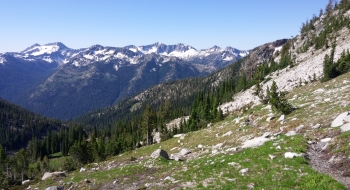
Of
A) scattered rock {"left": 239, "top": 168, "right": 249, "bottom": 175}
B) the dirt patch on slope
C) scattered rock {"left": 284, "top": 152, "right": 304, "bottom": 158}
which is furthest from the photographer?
scattered rock {"left": 284, "top": 152, "right": 304, "bottom": 158}

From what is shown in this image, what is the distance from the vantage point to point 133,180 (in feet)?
88.1

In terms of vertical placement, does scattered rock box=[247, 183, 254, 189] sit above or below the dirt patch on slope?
below

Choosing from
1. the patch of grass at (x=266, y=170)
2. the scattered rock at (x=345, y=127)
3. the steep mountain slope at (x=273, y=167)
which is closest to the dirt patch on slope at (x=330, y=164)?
the steep mountain slope at (x=273, y=167)

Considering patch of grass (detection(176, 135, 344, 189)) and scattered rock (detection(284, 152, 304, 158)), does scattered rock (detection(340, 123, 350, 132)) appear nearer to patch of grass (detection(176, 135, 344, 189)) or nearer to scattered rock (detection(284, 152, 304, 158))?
patch of grass (detection(176, 135, 344, 189))

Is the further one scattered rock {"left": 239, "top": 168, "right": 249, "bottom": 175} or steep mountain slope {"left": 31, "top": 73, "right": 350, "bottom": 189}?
scattered rock {"left": 239, "top": 168, "right": 249, "bottom": 175}

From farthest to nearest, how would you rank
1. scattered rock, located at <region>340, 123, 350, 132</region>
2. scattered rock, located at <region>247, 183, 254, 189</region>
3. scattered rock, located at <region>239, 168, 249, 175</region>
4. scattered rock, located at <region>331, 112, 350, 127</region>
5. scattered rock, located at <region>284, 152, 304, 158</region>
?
scattered rock, located at <region>331, 112, 350, 127</region>, scattered rock, located at <region>340, 123, 350, 132</region>, scattered rock, located at <region>284, 152, 304, 158</region>, scattered rock, located at <region>239, 168, 249, 175</region>, scattered rock, located at <region>247, 183, 254, 189</region>

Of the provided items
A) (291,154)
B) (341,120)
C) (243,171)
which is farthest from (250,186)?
(341,120)

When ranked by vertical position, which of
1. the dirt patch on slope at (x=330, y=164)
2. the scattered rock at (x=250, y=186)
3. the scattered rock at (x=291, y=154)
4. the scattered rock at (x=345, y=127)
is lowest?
the scattered rock at (x=250, y=186)

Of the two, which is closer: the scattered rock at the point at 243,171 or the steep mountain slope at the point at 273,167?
the steep mountain slope at the point at 273,167

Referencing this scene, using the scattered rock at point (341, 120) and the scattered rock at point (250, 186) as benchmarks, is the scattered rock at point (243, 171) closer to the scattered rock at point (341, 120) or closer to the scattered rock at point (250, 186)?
the scattered rock at point (250, 186)

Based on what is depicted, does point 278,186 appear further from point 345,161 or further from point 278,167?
point 345,161

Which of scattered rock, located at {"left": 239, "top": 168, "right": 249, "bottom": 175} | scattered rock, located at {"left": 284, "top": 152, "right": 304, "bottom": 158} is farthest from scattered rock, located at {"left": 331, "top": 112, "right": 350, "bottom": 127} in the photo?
scattered rock, located at {"left": 239, "top": 168, "right": 249, "bottom": 175}

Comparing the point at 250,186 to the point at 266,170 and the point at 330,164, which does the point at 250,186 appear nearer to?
the point at 266,170

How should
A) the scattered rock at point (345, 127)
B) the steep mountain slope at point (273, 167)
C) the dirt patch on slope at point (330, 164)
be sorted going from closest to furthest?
1. the dirt patch on slope at point (330, 164)
2. the steep mountain slope at point (273, 167)
3. the scattered rock at point (345, 127)
